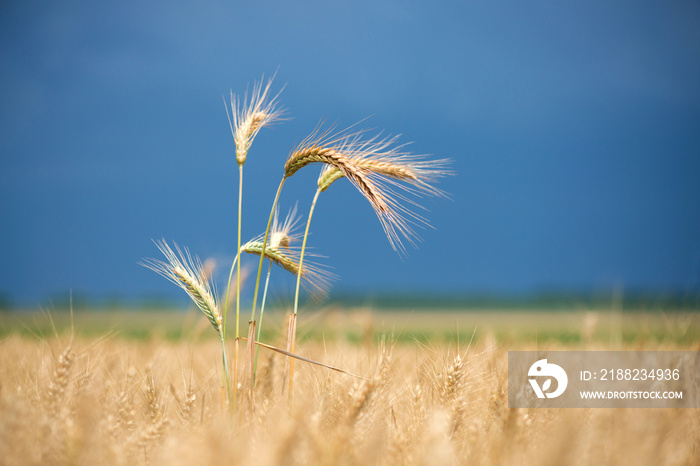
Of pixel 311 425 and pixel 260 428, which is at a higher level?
pixel 311 425

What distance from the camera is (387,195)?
2316 millimetres

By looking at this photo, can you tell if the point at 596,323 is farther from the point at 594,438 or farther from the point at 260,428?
the point at 260,428

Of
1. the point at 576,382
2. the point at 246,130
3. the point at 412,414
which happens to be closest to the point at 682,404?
the point at 576,382

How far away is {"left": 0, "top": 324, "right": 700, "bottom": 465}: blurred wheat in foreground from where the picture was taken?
1.60 metres

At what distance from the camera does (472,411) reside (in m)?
2.87

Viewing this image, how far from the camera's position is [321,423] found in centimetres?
213

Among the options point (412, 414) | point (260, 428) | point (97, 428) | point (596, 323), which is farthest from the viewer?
point (596, 323)

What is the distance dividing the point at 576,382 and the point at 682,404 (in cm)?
53

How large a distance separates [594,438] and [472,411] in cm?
87

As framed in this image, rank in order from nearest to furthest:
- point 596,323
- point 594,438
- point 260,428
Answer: point 594,438 → point 260,428 → point 596,323

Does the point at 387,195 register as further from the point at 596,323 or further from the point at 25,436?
the point at 596,323

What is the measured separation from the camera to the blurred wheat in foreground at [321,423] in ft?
5.25

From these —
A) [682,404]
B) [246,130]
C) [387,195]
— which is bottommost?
[682,404]

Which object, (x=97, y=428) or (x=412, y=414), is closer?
(x=97, y=428)
